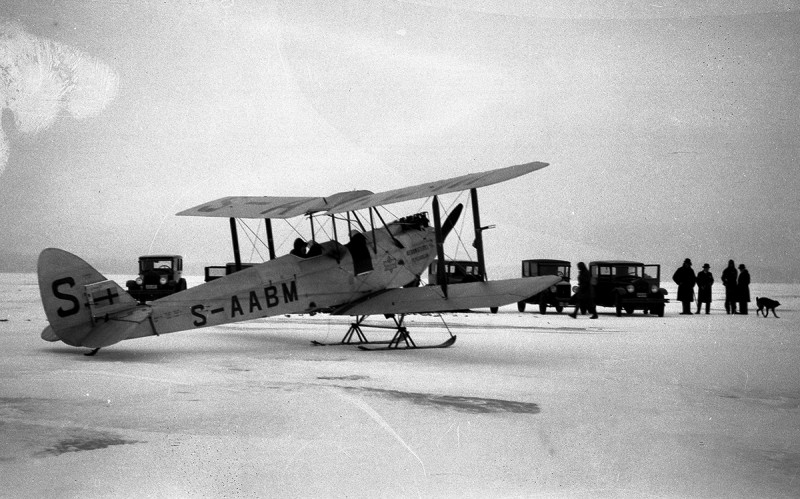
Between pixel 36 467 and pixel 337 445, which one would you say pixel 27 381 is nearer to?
pixel 36 467

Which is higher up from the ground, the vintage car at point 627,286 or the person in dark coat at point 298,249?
the person in dark coat at point 298,249

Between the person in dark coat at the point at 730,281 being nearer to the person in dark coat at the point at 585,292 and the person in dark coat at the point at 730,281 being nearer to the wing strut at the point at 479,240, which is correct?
the person in dark coat at the point at 585,292

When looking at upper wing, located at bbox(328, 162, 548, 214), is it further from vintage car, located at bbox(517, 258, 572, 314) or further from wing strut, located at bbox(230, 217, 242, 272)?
vintage car, located at bbox(517, 258, 572, 314)

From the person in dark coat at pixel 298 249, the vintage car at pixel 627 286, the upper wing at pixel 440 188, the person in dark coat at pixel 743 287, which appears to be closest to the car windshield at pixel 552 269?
the vintage car at pixel 627 286

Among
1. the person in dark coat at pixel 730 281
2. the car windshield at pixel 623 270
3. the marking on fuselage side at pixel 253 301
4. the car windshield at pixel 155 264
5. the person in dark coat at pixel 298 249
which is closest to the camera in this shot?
the marking on fuselage side at pixel 253 301

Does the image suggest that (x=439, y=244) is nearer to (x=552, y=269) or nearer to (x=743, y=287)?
(x=743, y=287)

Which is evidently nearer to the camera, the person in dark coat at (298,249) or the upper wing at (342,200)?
the upper wing at (342,200)

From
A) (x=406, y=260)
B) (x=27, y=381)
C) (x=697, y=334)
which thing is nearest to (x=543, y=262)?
(x=697, y=334)
